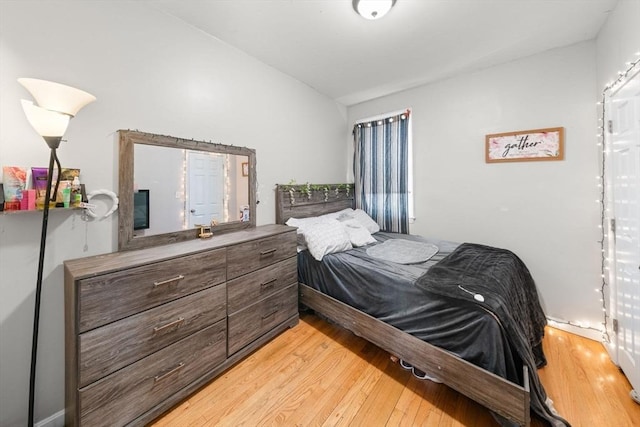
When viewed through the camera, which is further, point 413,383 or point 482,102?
point 482,102

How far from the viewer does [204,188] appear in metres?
2.07

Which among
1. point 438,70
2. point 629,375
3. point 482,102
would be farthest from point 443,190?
point 629,375

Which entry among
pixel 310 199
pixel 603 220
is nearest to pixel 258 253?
pixel 310 199

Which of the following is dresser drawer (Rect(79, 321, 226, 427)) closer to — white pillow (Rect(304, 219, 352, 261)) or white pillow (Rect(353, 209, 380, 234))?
white pillow (Rect(304, 219, 352, 261))

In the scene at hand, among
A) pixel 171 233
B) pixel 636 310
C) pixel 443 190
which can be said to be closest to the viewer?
pixel 636 310

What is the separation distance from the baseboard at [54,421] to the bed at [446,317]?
170 centimetres

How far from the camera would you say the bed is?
1287 millimetres

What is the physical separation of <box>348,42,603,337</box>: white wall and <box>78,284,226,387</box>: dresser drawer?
261cm

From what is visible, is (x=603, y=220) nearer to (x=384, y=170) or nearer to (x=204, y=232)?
(x=384, y=170)

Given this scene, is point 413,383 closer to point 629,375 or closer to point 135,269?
point 629,375

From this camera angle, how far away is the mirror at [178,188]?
1.63 meters

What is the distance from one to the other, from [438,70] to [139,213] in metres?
3.12

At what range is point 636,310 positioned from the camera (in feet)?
5.03

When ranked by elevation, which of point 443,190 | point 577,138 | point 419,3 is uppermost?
point 419,3
